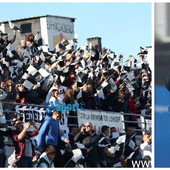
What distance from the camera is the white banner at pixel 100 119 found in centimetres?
1309

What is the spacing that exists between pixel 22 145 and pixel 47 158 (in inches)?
25.0

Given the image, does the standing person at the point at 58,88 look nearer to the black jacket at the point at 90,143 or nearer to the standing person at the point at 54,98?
the standing person at the point at 54,98

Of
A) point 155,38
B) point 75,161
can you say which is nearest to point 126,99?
point 75,161

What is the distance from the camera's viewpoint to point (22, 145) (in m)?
11.2

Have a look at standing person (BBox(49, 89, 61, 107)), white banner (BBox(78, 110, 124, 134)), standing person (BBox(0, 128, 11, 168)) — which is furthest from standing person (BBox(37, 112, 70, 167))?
white banner (BBox(78, 110, 124, 134))

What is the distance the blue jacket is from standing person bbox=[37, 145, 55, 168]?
27 centimetres

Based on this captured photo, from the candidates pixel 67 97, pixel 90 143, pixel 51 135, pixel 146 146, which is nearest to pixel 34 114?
pixel 67 97

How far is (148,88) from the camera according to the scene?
16.8m

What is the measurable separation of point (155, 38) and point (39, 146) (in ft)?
10.2

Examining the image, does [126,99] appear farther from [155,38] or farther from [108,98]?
[155,38]

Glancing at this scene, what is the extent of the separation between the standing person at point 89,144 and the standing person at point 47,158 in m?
1.18

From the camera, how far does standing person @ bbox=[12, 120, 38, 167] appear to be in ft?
36.5

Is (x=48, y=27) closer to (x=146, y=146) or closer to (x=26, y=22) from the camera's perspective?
(x=26, y=22)

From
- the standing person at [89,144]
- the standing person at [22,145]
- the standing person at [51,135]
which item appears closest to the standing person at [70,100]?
the standing person at [89,144]
